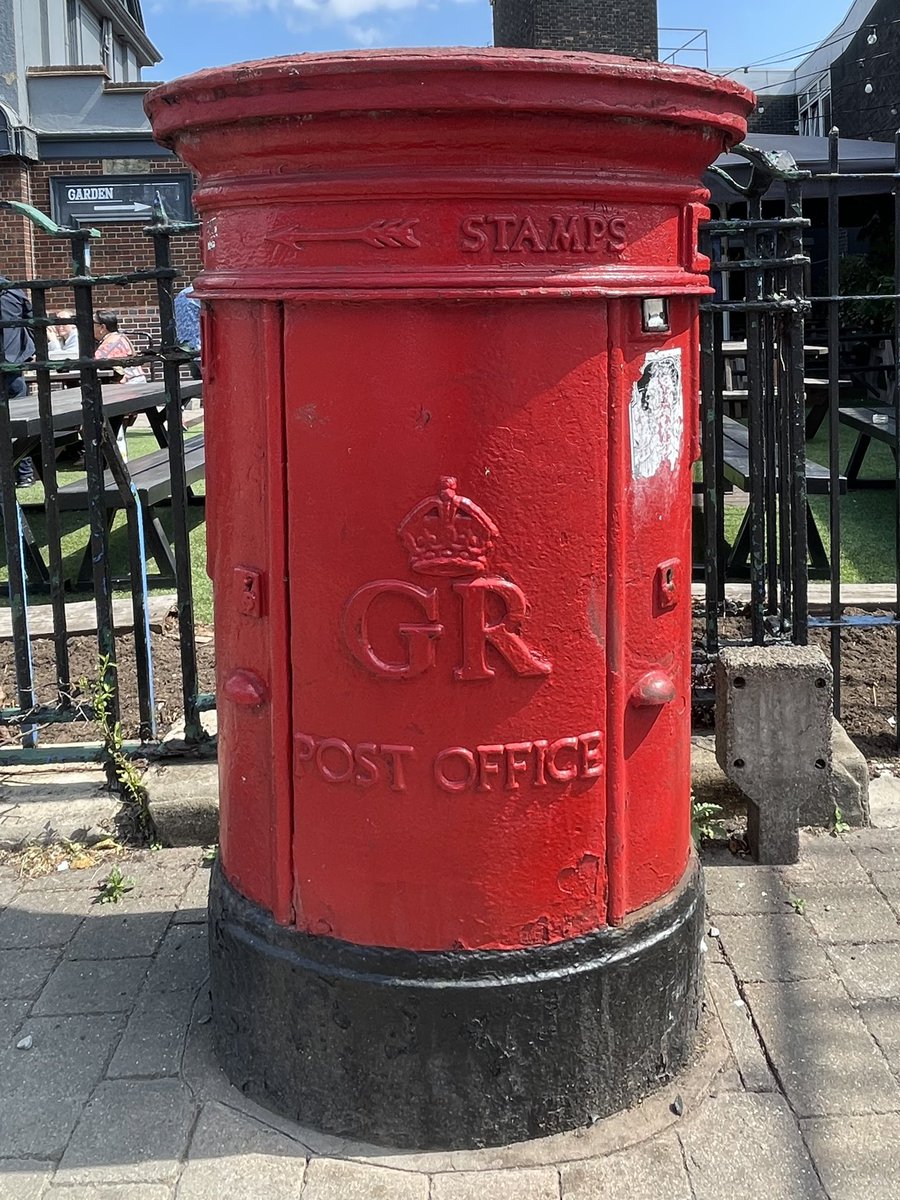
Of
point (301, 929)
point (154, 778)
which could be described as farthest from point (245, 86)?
point (154, 778)

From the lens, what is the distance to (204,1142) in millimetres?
2184

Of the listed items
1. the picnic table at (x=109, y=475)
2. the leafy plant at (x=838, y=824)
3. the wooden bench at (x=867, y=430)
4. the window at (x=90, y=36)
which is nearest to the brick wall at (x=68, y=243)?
the window at (x=90, y=36)

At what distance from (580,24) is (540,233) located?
83.8ft

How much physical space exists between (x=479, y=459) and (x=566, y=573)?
10.3 inches

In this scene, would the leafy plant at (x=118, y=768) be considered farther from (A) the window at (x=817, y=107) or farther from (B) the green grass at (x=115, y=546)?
(A) the window at (x=817, y=107)

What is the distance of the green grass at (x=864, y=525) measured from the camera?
242 inches

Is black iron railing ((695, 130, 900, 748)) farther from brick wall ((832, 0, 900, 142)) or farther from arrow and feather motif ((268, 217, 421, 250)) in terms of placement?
brick wall ((832, 0, 900, 142))

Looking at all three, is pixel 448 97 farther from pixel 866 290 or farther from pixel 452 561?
pixel 866 290

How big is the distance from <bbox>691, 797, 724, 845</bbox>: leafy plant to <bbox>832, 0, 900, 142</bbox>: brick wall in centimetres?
1805

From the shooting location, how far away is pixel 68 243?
18.8 m

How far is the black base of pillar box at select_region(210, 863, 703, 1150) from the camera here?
213 cm

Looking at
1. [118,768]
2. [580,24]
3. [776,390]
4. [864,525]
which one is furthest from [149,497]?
[580,24]

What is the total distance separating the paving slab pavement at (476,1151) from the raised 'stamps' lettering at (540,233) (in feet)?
5.29

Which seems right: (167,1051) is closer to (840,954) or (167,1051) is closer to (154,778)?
(154,778)
